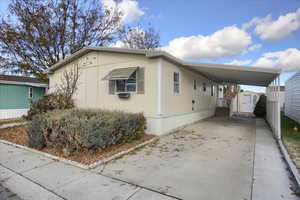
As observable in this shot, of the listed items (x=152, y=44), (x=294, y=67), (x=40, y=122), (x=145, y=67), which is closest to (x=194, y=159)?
(x=145, y=67)

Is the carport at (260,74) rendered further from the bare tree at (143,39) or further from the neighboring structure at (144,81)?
the bare tree at (143,39)

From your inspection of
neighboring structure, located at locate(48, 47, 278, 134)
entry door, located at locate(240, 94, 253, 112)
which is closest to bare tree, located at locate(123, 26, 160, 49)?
neighboring structure, located at locate(48, 47, 278, 134)

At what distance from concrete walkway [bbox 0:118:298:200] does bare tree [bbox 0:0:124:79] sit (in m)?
8.55

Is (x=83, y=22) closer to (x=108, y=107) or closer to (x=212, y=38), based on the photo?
(x=108, y=107)

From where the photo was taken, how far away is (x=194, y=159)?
13.8 feet

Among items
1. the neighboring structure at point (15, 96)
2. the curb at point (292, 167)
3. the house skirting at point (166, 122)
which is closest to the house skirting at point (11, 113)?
the neighboring structure at point (15, 96)

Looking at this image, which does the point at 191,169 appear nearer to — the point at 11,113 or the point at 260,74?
the point at 260,74

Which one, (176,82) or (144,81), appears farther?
(176,82)

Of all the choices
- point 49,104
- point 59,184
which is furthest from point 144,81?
point 49,104

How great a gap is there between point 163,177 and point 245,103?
19.8 meters

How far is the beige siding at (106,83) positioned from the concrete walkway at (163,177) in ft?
8.62

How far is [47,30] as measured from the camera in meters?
10.6

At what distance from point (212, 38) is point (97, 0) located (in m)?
10.9

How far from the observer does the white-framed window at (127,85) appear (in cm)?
721
